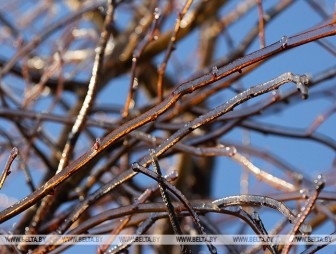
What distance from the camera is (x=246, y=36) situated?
381 cm

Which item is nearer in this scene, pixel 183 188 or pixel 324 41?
pixel 324 41

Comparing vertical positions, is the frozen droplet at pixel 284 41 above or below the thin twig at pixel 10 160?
above

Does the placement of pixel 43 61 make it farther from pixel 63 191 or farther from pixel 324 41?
pixel 324 41

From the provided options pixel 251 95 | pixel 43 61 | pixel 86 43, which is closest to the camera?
pixel 251 95

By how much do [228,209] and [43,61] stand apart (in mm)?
3027

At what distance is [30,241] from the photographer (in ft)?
5.93

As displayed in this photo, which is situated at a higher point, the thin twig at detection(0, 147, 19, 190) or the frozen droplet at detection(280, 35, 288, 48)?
the frozen droplet at detection(280, 35, 288, 48)

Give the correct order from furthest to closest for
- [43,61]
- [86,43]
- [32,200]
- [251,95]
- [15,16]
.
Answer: [15,16] < [86,43] < [43,61] < [32,200] < [251,95]

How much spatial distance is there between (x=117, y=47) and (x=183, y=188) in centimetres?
95

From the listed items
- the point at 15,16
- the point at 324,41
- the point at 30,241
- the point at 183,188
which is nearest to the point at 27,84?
the point at 183,188

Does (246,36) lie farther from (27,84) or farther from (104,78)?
(27,84)

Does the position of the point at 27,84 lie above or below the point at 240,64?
above

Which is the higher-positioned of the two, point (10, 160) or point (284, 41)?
point (284, 41)

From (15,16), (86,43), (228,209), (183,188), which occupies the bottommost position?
(228,209)
